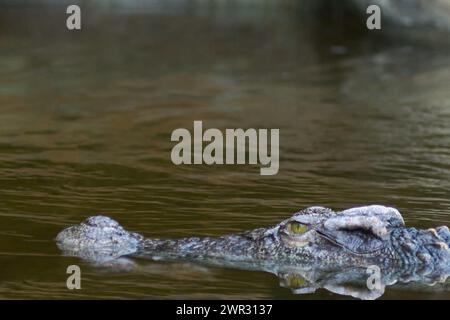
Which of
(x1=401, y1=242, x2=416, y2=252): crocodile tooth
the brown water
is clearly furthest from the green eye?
(x1=401, y1=242, x2=416, y2=252): crocodile tooth

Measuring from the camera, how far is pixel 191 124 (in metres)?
11.9

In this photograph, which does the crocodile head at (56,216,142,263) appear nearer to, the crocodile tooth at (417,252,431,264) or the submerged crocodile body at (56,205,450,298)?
the submerged crocodile body at (56,205,450,298)

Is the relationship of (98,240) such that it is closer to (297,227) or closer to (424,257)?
(297,227)

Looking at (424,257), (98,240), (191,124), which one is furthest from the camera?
(191,124)

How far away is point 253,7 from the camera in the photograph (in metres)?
20.0

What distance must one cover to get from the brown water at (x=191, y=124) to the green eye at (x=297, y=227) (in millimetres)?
332

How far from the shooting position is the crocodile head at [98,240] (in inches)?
283

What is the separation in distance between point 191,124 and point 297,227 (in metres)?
5.26

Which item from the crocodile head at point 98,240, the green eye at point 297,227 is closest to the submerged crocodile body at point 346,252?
the green eye at point 297,227

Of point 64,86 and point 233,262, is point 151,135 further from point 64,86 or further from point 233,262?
point 233,262

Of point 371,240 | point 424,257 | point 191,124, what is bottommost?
point 424,257

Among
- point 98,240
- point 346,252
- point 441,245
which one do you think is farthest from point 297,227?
point 98,240

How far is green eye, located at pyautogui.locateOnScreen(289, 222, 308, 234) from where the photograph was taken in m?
6.79

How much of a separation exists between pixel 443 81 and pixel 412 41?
112 inches
